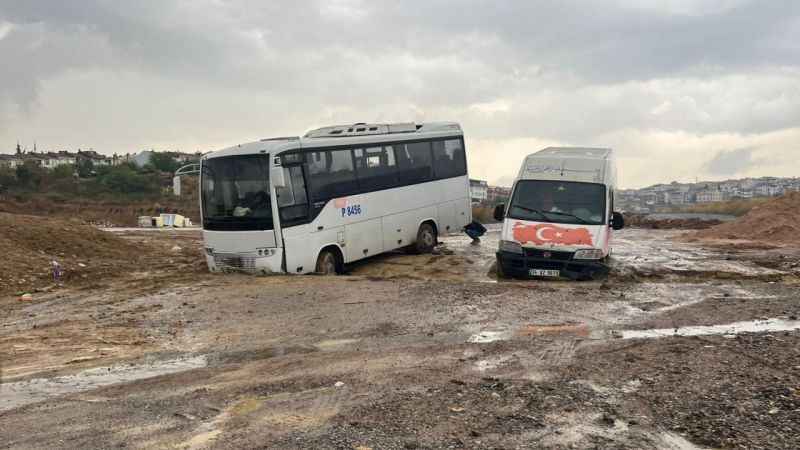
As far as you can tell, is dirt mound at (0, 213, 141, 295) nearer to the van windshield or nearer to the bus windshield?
the bus windshield

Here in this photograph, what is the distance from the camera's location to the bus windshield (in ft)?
43.9

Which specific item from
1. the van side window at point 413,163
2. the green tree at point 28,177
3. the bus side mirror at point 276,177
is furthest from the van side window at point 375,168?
the green tree at point 28,177

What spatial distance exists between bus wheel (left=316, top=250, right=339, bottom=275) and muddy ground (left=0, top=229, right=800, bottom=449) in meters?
1.62

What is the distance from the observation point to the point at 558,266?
12625 mm

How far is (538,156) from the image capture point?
1458cm

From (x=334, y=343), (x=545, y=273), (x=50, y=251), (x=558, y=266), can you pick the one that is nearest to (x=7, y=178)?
(x=50, y=251)

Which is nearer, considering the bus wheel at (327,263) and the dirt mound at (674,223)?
the bus wheel at (327,263)

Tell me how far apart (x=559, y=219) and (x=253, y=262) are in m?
6.36

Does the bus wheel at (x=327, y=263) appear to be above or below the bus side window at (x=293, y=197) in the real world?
below

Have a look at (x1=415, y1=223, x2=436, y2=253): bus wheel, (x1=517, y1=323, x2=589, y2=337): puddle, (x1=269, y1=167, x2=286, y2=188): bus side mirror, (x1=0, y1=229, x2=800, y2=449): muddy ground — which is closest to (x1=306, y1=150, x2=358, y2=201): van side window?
(x1=269, y1=167, x2=286, y2=188): bus side mirror

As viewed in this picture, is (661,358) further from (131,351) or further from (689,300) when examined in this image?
(131,351)

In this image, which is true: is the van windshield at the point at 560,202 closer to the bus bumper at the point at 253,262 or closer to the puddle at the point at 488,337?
the bus bumper at the point at 253,262

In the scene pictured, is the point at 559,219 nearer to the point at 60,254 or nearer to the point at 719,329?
the point at 719,329

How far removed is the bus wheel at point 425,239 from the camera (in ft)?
57.5
